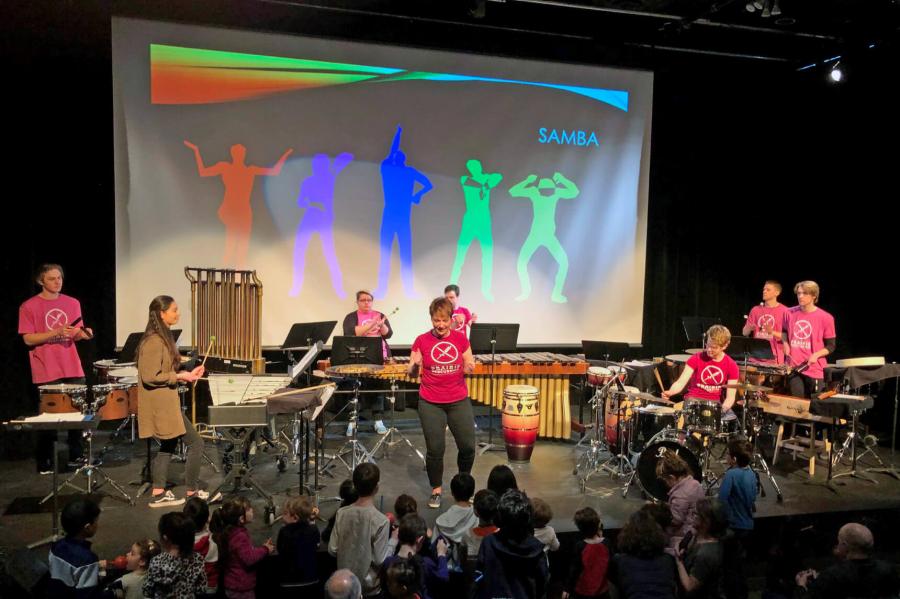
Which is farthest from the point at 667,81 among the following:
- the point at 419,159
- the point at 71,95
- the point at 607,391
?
the point at 71,95

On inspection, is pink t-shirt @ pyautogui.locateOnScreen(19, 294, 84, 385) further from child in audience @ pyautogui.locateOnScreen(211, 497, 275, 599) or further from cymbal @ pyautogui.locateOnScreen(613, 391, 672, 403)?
cymbal @ pyautogui.locateOnScreen(613, 391, 672, 403)

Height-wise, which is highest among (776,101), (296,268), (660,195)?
(776,101)

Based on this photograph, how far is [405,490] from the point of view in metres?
6.87

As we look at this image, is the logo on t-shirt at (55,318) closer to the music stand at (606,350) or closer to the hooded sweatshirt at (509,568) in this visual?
the music stand at (606,350)

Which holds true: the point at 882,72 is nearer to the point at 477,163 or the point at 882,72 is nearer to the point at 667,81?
A: the point at 667,81

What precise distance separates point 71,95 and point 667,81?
7763 mm

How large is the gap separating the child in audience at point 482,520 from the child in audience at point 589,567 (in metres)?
0.49

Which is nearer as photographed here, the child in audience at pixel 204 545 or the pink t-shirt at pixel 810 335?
the child in audience at pixel 204 545

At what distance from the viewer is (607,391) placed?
733cm

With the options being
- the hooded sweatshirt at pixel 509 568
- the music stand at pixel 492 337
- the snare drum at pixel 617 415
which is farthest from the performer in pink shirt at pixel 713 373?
the hooded sweatshirt at pixel 509 568

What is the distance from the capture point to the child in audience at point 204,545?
4285mm

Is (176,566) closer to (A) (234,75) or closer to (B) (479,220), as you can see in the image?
(A) (234,75)

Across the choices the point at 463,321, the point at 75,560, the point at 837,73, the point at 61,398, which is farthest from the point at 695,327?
the point at 75,560

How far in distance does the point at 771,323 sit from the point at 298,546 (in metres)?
6.75
